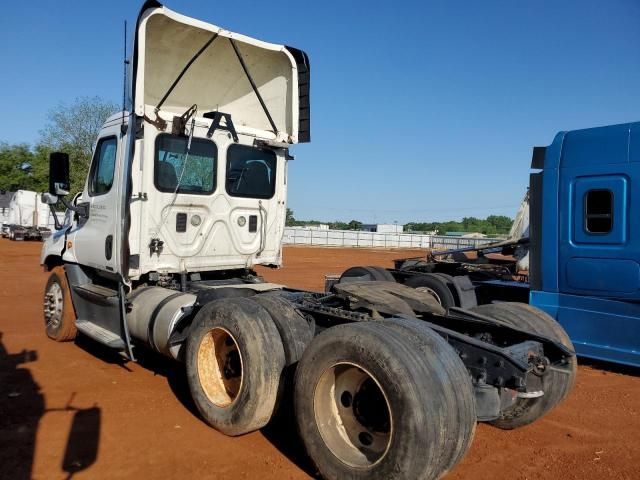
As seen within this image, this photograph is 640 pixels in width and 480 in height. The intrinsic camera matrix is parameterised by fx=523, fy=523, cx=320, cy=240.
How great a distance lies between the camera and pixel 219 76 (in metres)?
6.62

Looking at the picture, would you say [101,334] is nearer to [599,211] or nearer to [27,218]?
[599,211]

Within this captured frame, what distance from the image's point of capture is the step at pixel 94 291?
6.03 meters

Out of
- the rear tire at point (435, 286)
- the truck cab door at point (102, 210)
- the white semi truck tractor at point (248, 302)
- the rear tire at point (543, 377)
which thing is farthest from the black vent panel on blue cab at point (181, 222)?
the rear tire at point (435, 286)

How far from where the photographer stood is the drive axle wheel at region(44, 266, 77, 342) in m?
6.98

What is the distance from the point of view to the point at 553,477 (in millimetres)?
3713

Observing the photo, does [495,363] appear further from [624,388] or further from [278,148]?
[278,148]

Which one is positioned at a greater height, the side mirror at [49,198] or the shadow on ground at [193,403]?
the side mirror at [49,198]

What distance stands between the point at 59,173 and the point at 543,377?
557 cm

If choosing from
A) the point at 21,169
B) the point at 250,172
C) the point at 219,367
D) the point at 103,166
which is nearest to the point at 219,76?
the point at 250,172

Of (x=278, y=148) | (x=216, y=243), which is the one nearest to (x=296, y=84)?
(x=278, y=148)

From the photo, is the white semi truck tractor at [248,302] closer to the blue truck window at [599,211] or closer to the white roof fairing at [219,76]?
the white roof fairing at [219,76]

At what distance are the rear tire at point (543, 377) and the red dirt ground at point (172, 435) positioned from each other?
241mm

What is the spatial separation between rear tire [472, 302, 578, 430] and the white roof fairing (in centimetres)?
356

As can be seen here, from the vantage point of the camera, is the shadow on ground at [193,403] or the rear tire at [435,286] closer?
the shadow on ground at [193,403]
